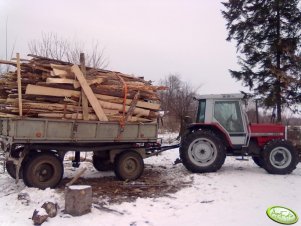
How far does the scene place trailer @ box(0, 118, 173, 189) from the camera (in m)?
8.77

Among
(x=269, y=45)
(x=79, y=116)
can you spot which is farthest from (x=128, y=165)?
(x=269, y=45)

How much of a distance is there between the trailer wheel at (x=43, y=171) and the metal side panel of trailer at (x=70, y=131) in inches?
17.3

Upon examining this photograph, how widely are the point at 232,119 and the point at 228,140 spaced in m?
0.64

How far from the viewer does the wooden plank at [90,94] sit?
377 inches

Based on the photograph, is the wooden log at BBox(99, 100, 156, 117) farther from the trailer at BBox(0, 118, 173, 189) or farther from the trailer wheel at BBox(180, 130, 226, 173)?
the trailer wheel at BBox(180, 130, 226, 173)

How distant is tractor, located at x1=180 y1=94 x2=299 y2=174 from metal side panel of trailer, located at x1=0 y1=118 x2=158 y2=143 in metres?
1.44

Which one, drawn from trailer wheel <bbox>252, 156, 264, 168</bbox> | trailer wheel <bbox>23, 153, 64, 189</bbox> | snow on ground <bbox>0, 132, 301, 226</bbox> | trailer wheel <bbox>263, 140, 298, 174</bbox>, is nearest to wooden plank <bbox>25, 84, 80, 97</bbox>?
trailer wheel <bbox>23, 153, 64, 189</bbox>

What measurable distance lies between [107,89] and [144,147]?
6.40 ft

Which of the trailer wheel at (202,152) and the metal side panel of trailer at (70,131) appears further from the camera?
the trailer wheel at (202,152)

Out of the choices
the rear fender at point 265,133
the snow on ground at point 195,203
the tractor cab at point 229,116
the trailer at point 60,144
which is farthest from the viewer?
the rear fender at point 265,133

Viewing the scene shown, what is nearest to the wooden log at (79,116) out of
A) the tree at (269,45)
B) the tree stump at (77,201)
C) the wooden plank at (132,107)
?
the wooden plank at (132,107)

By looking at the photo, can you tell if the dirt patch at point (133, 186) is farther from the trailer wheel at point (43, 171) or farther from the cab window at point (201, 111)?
the cab window at point (201, 111)

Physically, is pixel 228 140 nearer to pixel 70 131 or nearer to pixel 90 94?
pixel 90 94

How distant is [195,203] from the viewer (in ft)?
26.8
